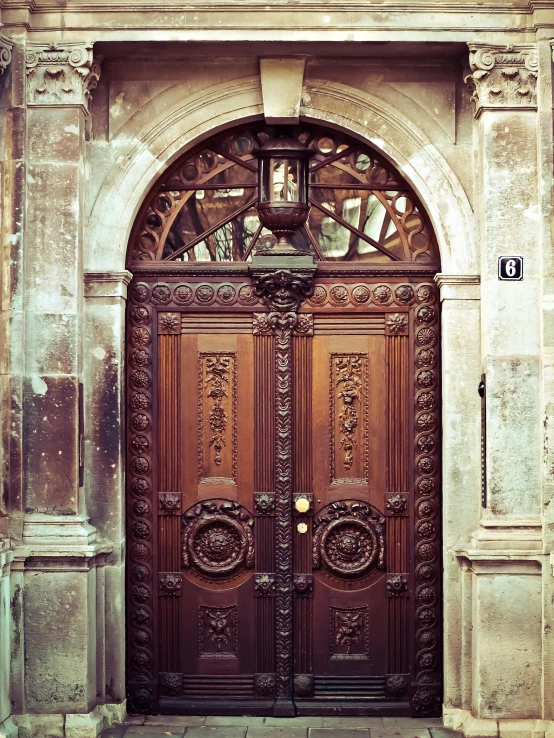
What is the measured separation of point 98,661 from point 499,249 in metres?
3.76

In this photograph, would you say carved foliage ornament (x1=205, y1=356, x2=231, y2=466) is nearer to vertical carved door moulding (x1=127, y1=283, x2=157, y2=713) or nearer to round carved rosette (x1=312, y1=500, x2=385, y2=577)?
vertical carved door moulding (x1=127, y1=283, x2=157, y2=713)

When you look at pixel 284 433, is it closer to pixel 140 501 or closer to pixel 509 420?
pixel 140 501

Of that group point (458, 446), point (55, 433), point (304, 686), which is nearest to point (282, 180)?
point (458, 446)

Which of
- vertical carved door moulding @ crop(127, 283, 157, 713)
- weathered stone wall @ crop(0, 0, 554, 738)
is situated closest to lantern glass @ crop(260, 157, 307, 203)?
weathered stone wall @ crop(0, 0, 554, 738)

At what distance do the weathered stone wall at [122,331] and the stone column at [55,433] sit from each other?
0.04ft

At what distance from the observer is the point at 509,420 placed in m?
6.95

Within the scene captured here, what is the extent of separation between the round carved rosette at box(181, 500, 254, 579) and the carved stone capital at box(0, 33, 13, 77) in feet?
10.4

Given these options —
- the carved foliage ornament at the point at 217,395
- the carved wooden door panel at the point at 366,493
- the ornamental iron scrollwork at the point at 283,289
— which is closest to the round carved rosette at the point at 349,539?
the carved wooden door panel at the point at 366,493

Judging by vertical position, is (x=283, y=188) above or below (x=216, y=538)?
above

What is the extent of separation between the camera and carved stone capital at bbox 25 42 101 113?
6.99 m

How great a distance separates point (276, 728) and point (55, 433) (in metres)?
2.44

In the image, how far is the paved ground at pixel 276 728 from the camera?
7051 millimetres

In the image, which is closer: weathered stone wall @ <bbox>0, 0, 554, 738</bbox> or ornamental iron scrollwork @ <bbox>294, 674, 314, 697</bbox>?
weathered stone wall @ <bbox>0, 0, 554, 738</bbox>

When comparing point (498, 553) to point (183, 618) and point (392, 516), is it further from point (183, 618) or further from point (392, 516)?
point (183, 618)
